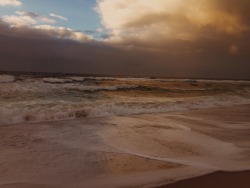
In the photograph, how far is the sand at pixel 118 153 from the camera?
184 inches

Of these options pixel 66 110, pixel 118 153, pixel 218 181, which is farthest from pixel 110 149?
pixel 66 110

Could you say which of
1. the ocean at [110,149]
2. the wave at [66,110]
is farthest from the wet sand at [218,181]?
the wave at [66,110]

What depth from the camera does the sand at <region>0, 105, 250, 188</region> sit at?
468 centimetres

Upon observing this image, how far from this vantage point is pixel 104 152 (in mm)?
6070

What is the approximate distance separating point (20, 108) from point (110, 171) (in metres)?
7.04

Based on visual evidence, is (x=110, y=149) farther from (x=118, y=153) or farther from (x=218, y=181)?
(x=218, y=181)

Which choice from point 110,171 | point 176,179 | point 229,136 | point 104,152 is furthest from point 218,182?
point 229,136

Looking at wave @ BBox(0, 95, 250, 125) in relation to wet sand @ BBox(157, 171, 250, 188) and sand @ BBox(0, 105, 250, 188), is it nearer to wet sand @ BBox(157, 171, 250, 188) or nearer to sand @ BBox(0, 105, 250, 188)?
sand @ BBox(0, 105, 250, 188)

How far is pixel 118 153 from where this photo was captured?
6016 millimetres

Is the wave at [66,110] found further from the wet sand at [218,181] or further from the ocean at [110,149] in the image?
the wet sand at [218,181]

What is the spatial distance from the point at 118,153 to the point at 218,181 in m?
2.03

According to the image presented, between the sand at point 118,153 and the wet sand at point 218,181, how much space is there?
15mm

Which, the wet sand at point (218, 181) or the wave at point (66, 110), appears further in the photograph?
the wave at point (66, 110)

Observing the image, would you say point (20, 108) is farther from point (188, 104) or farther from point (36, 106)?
point (188, 104)
